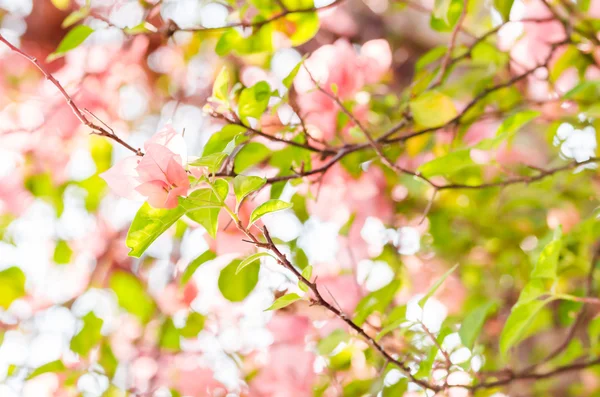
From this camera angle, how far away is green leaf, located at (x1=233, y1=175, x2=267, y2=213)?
345mm

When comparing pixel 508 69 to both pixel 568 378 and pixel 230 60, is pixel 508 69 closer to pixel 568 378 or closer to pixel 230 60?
pixel 230 60

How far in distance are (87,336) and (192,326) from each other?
0.14 m

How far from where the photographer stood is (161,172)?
349 millimetres

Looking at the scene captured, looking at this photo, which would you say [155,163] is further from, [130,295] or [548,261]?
[130,295]

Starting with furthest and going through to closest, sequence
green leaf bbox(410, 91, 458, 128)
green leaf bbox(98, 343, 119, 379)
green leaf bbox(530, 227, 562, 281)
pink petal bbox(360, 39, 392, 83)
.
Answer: green leaf bbox(98, 343, 119, 379) < pink petal bbox(360, 39, 392, 83) < green leaf bbox(410, 91, 458, 128) < green leaf bbox(530, 227, 562, 281)

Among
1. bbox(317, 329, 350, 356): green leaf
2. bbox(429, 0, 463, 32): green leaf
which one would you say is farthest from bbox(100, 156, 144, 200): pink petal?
bbox(429, 0, 463, 32): green leaf

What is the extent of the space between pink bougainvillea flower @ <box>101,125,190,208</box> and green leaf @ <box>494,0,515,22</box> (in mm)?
385

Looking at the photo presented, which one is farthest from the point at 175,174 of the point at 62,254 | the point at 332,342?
the point at 62,254

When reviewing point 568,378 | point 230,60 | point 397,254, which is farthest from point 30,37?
point 568,378

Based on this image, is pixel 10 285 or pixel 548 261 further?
pixel 10 285

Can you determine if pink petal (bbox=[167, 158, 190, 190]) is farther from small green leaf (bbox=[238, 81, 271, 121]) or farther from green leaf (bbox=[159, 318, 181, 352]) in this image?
green leaf (bbox=[159, 318, 181, 352])

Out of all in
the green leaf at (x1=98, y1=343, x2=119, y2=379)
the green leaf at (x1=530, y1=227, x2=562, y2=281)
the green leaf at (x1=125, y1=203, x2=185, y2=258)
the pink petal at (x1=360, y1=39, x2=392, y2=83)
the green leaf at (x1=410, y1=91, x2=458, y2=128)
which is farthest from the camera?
the green leaf at (x1=98, y1=343, x2=119, y2=379)

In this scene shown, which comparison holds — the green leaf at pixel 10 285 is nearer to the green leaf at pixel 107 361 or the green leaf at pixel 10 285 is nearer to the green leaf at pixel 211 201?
the green leaf at pixel 107 361

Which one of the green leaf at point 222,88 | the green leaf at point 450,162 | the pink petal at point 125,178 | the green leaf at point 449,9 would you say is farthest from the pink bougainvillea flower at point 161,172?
the green leaf at point 449,9
